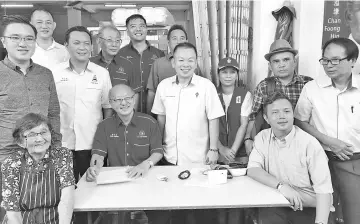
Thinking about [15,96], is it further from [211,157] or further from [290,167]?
[290,167]

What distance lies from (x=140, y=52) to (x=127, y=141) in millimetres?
998

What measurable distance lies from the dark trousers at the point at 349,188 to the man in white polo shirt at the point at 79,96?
5.67 feet

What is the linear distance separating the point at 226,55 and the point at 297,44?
2.04 ft

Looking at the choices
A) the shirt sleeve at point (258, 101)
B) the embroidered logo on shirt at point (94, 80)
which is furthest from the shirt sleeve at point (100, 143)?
the shirt sleeve at point (258, 101)

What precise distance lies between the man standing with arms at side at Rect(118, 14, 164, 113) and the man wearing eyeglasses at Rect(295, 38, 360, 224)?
1.43m

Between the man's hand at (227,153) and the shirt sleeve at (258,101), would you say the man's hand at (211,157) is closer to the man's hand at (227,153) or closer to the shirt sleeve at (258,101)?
the man's hand at (227,153)

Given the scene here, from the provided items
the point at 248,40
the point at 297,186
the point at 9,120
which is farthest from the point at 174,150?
the point at 248,40

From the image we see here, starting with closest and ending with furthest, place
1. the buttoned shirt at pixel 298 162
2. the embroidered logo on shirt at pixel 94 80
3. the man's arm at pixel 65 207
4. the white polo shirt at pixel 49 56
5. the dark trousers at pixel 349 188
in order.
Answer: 1. the man's arm at pixel 65 207
2. the buttoned shirt at pixel 298 162
3. the dark trousers at pixel 349 188
4. the embroidered logo on shirt at pixel 94 80
5. the white polo shirt at pixel 49 56

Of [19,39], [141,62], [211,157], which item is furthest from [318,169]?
[19,39]

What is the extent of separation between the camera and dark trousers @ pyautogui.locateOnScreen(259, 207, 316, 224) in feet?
6.42

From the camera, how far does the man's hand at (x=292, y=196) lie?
→ 5.87 ft

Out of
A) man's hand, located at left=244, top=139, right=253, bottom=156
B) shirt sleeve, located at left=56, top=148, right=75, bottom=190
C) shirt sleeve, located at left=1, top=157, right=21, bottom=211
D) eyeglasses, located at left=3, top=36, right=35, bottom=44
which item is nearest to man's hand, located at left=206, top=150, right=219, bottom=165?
man's hand, located at left=244, top=139, right=253, bottom=156

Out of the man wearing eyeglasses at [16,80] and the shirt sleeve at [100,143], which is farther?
the shirt sleeve at [100,143]

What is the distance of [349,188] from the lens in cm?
213
